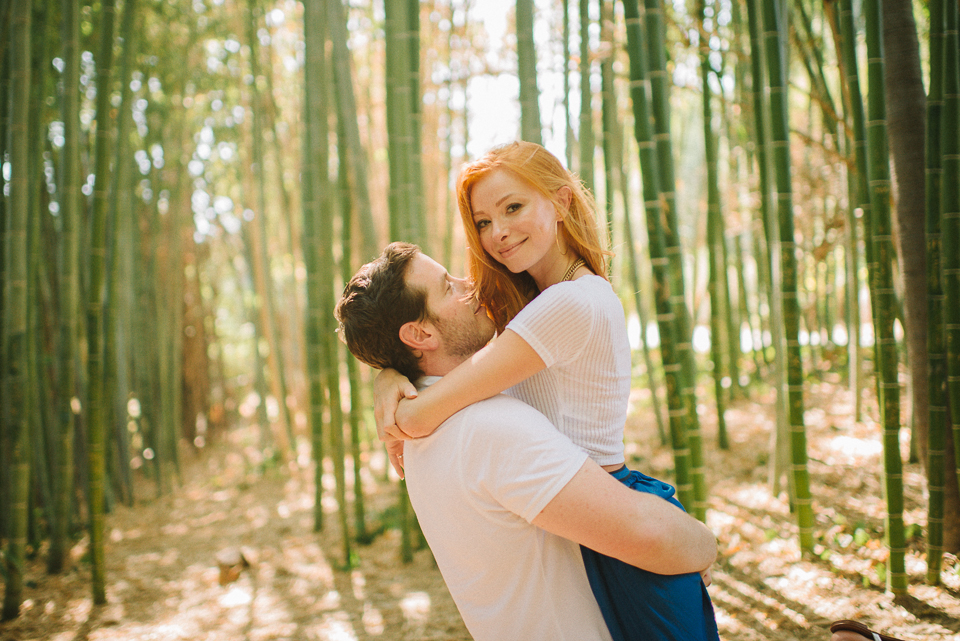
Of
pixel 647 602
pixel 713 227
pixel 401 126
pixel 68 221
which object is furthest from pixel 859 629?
pixel 68 221

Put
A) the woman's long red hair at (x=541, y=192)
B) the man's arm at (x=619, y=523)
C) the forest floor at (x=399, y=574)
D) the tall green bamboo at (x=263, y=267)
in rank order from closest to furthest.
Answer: the man's arm at (x=619, y=523), the woman's long red hair at (x=541, y=192), the forest floor at (x=399, y=574), the tall green bamboo at (x=263, y=267)

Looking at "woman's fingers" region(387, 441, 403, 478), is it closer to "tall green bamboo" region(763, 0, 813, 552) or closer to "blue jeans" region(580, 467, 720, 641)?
"blue jeans" region(580, 467, 720, 641)

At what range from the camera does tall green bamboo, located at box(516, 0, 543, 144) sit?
2.26 m

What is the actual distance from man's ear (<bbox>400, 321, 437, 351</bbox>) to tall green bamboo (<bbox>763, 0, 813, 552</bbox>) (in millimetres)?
1292

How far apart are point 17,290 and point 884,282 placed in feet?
10.1

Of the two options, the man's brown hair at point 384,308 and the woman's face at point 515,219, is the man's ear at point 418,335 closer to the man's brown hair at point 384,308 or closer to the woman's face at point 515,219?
the man's brown hair at point 384,308

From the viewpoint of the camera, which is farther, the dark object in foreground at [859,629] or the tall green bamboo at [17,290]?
the tall green bamboo at [17,290]

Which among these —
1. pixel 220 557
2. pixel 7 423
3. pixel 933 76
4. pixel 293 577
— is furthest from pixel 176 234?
pixel 933 76

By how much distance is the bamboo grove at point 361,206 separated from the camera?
5.89ft

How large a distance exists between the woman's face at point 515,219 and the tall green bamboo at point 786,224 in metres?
1.03

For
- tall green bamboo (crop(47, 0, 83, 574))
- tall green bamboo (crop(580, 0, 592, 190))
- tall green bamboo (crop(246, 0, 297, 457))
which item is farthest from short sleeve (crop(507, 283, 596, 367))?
tall green bamboo (crop(246, 0, 297, 457))

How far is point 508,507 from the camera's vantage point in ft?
3.06

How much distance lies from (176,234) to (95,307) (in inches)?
96.1

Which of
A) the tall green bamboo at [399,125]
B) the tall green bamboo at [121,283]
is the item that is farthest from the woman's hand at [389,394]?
the tall green bamboo at [121,283]
